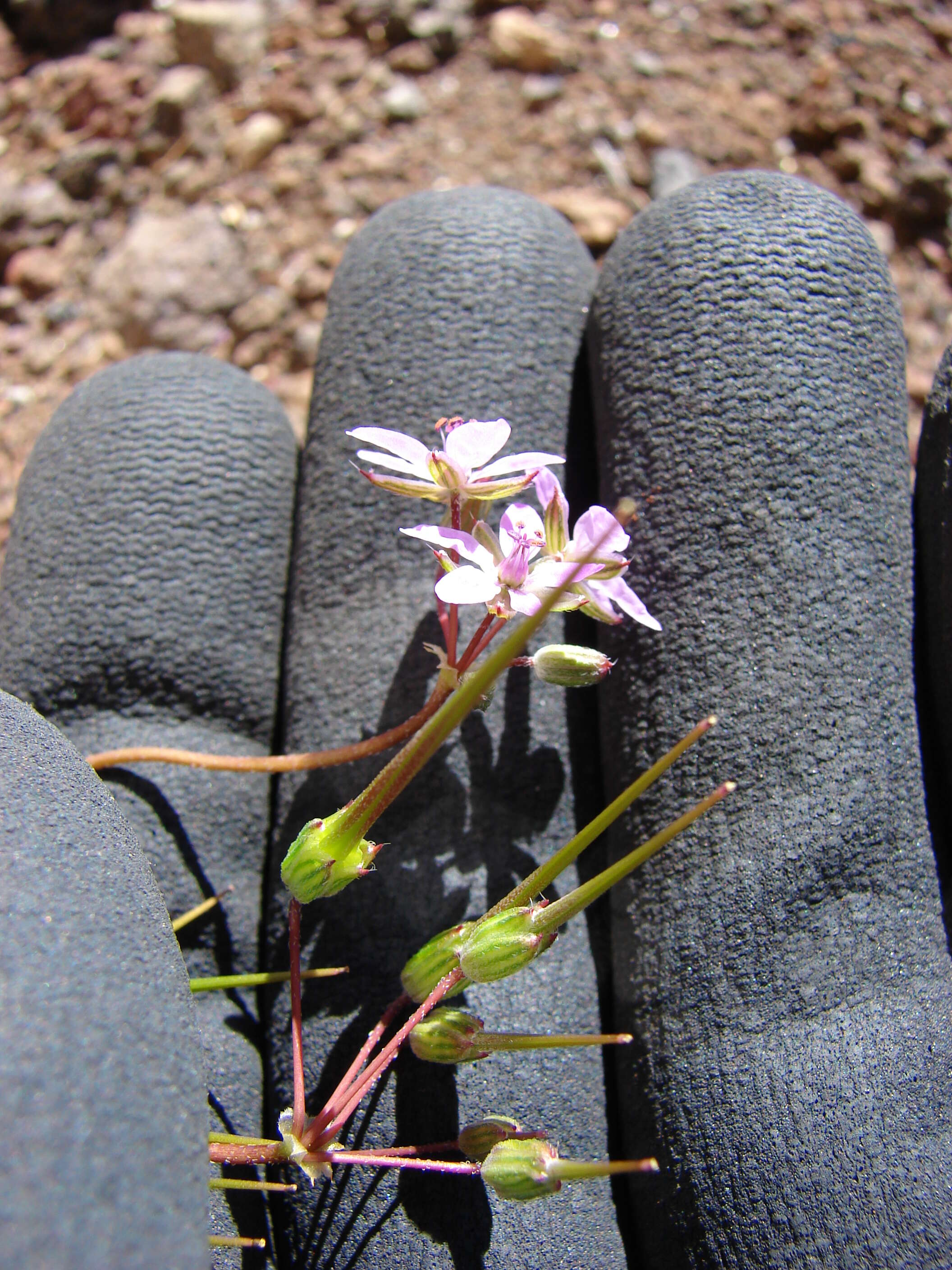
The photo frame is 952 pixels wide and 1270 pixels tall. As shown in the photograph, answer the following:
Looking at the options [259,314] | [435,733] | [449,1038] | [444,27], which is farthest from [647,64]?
[449,1038]

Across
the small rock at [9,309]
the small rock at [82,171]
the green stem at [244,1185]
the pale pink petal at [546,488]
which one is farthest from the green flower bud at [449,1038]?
the small rock at [82,171]

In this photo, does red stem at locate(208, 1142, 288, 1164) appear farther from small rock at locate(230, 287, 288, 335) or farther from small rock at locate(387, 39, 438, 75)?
→ small rock at locate(387, 39, 438, 75)

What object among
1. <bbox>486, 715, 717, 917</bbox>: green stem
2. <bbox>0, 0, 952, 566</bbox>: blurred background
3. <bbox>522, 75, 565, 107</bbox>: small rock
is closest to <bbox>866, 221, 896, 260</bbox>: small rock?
<bbox>0, 0, 952, 566</bbox>: blurred background

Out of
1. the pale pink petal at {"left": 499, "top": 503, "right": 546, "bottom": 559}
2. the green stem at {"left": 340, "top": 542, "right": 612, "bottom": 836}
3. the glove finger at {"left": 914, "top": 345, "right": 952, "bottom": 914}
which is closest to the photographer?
the green stem at {"left": 340, "top": 542, "right": 612, "bottom": 836}

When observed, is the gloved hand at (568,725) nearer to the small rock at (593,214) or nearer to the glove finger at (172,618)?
the glove finger at (172,618)

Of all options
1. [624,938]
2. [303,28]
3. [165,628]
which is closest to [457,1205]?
[624,938]

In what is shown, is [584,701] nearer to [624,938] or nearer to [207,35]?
[624,938]
